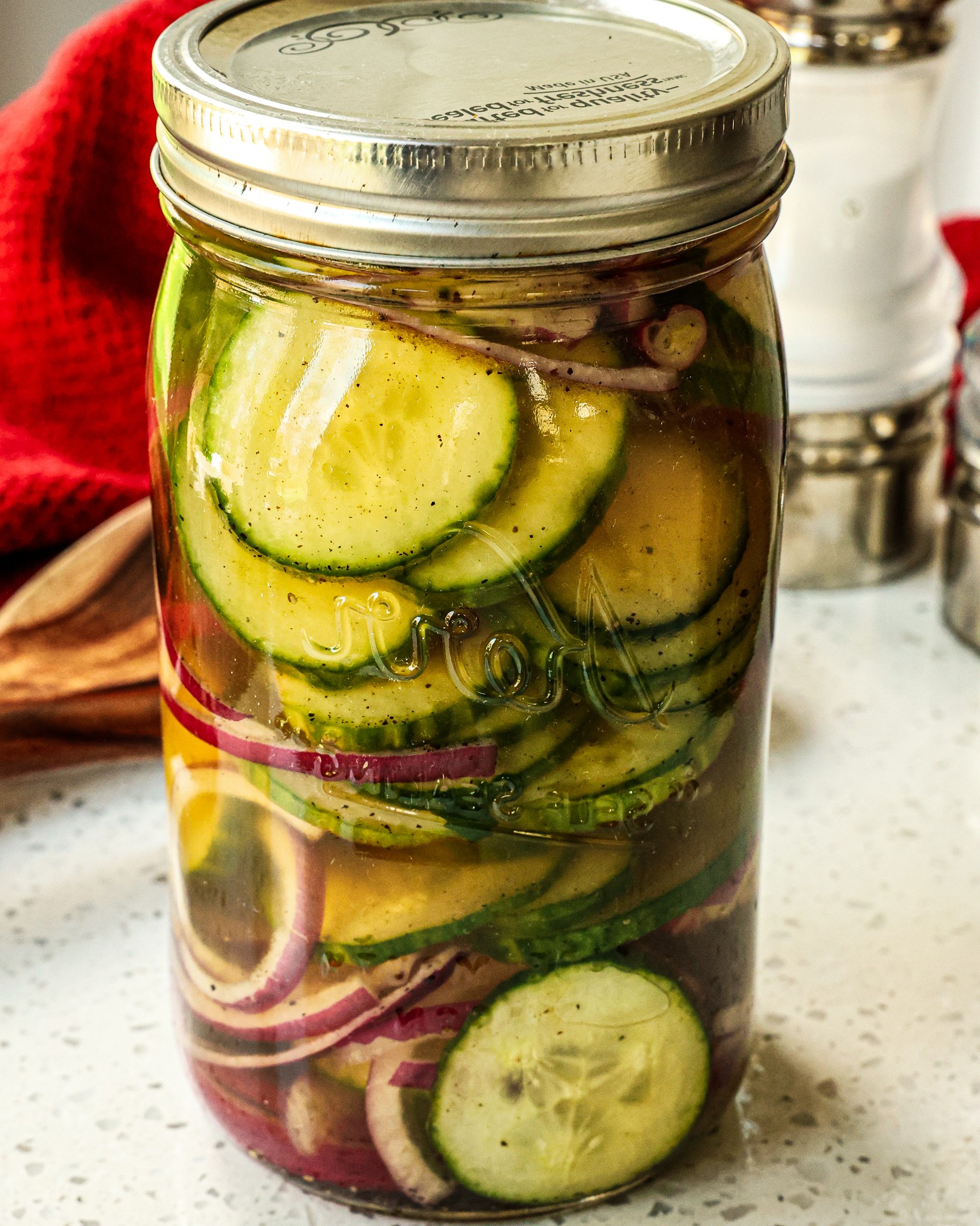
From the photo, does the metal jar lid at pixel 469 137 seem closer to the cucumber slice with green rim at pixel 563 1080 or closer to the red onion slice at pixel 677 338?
the red onion slice at pixel 677 338

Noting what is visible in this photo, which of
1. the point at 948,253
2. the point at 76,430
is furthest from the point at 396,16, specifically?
the point at 948,253

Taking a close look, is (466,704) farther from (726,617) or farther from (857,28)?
(857,28)

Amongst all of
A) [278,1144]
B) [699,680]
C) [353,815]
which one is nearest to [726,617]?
[699,680]

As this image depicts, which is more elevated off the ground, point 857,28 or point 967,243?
point 857,28

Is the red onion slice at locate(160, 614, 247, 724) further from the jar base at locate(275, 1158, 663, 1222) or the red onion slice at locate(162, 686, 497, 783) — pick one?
the jar base at locate(275, 1158, 663, 1222)

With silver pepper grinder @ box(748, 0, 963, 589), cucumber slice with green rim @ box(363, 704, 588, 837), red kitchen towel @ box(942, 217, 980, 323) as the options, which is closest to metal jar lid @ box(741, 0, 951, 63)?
silver pepper grinder @ box(748, 0, 963, 589)
